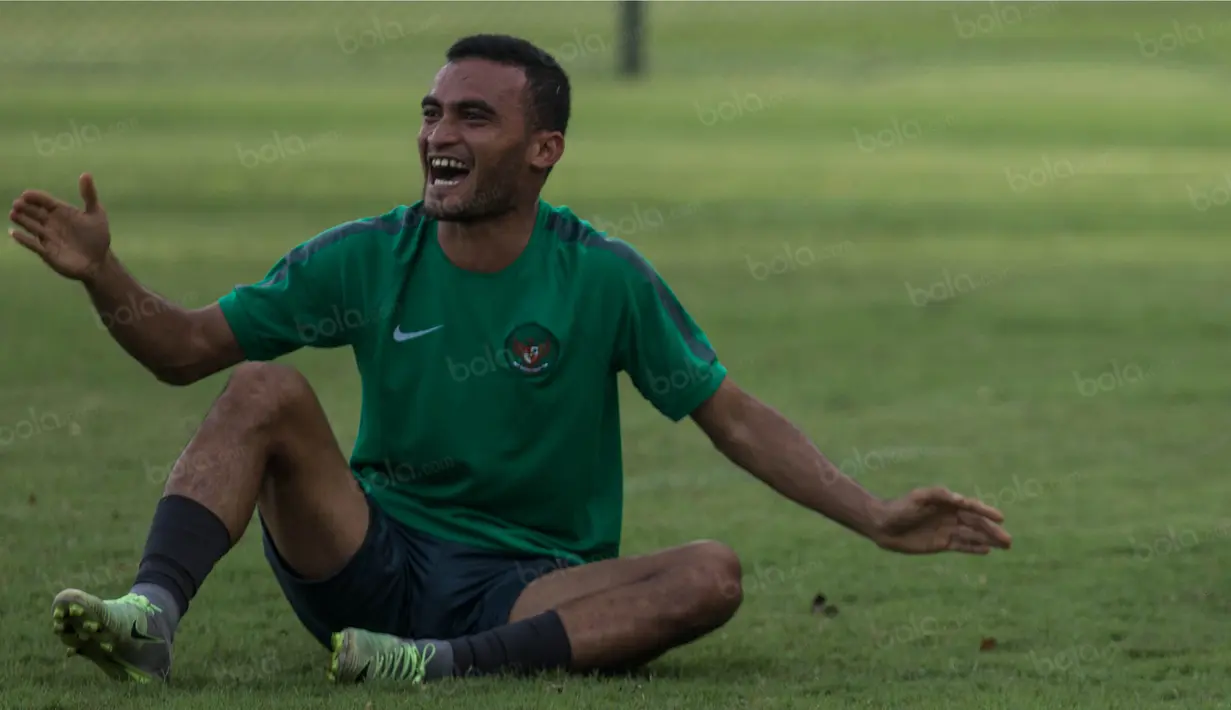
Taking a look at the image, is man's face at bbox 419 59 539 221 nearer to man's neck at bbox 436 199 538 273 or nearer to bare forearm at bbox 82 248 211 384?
man's neck at bbox 436 199 538 273

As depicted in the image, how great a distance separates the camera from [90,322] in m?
13.8

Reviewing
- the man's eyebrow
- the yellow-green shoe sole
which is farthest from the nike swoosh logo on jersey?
the yellow-green shoe sole

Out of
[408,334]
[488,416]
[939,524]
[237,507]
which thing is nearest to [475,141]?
[408,334]

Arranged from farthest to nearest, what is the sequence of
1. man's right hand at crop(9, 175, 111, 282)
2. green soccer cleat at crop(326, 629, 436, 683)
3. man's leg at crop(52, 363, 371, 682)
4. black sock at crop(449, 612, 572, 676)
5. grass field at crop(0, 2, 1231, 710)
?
grass field at crop(0, 2, 1231, 710), black sock at crop(449, 612, 572, 676), green soccer cleat at crop(326, 629, 436, 683), man's right hand at crop(9, 175, 111, 282), man's leg at crop(52, 363, 371, 682)

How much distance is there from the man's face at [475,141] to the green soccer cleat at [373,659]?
3.32ft

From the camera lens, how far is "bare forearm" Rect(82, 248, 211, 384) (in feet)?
17.1

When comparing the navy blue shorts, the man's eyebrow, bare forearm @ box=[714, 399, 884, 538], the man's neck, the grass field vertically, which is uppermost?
the man's eyebrow

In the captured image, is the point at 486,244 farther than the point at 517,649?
Yes

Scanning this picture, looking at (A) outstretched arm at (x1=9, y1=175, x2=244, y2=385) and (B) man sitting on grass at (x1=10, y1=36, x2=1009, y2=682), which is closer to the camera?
(A) outstretched arm at (x1=9, y1=175, x2=244, y2=385)

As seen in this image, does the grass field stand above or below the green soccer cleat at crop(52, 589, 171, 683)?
below

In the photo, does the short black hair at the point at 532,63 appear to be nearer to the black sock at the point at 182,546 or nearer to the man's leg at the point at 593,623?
the man's leg at the point at 593,623

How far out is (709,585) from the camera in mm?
5484

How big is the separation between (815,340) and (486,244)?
25.9 feet

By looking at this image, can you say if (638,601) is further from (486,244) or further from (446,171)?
(446,171)
